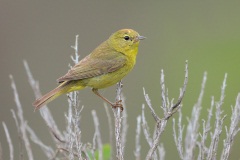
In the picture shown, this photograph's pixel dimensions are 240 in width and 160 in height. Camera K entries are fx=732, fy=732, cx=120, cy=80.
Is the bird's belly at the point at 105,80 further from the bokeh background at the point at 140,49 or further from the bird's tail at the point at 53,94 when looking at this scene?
the bokeh background at the point at 140,49

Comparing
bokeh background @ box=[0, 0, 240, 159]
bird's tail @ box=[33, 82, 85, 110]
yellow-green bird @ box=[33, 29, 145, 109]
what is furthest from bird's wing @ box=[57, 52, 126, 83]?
bokeh background @ box=[0, 0, 240, 159]

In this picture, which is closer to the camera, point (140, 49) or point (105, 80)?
point (105, 80)

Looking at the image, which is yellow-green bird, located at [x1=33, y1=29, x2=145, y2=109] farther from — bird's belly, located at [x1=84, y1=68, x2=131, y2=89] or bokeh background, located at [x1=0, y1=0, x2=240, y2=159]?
bokeh background, located at [x1=0, y1=0, x2=240, y2=159]

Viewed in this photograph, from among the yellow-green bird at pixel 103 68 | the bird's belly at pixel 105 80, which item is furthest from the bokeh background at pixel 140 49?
the bird's belly at pixel 105 80

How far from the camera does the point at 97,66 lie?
6.63m

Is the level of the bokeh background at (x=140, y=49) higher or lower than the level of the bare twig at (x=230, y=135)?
higher

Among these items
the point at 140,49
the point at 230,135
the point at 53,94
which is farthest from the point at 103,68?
the point at 140,49

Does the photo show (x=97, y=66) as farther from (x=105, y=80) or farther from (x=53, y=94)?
(x=53, y=94)

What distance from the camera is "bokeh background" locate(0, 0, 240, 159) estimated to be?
1245cm

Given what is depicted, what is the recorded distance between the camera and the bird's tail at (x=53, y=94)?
6.05 m

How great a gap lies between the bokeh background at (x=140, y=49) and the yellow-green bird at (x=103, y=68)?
198 inches

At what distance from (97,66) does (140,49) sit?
7.22 meters

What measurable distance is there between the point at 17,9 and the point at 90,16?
4.60ft

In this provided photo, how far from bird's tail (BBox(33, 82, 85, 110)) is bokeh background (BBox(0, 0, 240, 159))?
539cm
